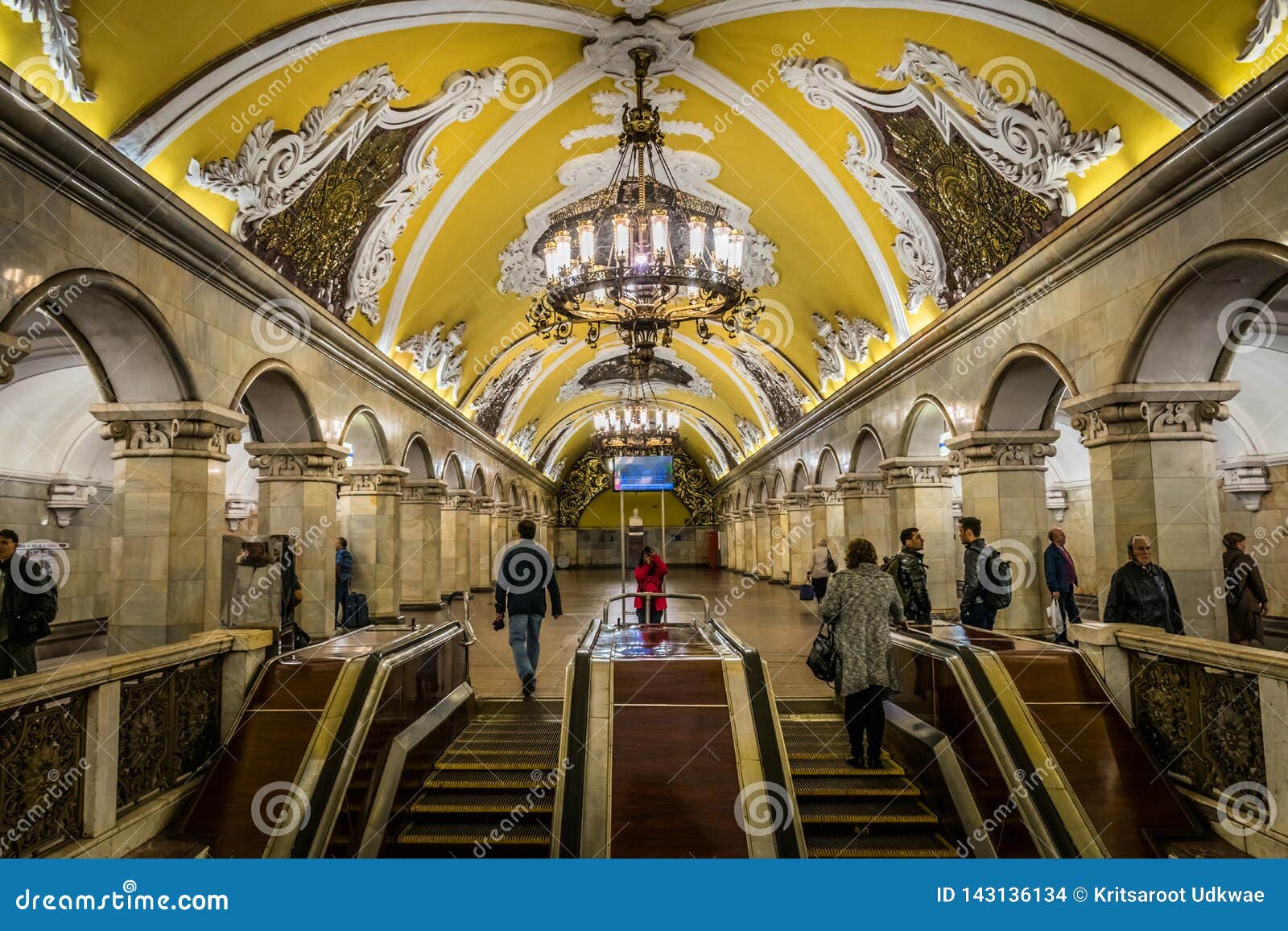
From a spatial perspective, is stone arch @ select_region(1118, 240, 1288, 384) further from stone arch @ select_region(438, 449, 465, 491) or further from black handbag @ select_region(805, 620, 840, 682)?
stone arch @ select_region(438, 449, 465, 491)

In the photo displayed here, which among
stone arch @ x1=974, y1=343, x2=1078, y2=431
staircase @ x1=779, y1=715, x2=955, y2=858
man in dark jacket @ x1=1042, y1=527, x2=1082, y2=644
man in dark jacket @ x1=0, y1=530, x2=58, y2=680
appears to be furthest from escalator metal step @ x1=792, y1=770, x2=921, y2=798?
man in dark jacket @ x1=0, y1=530, x2=58, y2=680

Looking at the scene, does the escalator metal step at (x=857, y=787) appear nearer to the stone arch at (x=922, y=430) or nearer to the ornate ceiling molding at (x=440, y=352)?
the stone arch at (x=922, y=430)

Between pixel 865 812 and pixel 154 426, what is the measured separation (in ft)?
20.1

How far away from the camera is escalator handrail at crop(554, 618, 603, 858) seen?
4.29 metres

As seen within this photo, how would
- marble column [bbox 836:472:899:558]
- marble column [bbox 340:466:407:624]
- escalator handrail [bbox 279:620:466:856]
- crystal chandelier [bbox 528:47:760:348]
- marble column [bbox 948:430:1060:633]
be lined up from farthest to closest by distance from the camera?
marble column [bbox 836:472:899:558], marble column [bbox 340:466:407:624], marble column [bbox 948:430:1060:633], crystal chandelier [bbox 528:47:760:348], escalator handrail [bbox 279:620:466:856]

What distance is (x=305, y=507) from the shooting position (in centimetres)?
942

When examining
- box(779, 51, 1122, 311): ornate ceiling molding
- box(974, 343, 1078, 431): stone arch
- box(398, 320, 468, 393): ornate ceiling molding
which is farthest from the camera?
box(398, 320, 468, 393): ornate ceiling molding

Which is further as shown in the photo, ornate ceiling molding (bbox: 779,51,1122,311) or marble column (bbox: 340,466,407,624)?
marble column (bbox: 340,466,407,624)

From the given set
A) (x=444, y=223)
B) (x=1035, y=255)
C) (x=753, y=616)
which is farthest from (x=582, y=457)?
(x=1035, y=255)

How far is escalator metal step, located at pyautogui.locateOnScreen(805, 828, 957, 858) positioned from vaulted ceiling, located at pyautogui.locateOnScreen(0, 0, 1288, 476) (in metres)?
5.13

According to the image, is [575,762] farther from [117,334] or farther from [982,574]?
[117,334]

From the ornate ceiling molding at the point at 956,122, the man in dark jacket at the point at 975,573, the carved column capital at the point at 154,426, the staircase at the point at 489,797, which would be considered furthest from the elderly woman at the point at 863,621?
the carved column capital at the point at 154,426

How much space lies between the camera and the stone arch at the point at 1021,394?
331 inches

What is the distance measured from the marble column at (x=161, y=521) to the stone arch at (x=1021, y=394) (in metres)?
7.57
